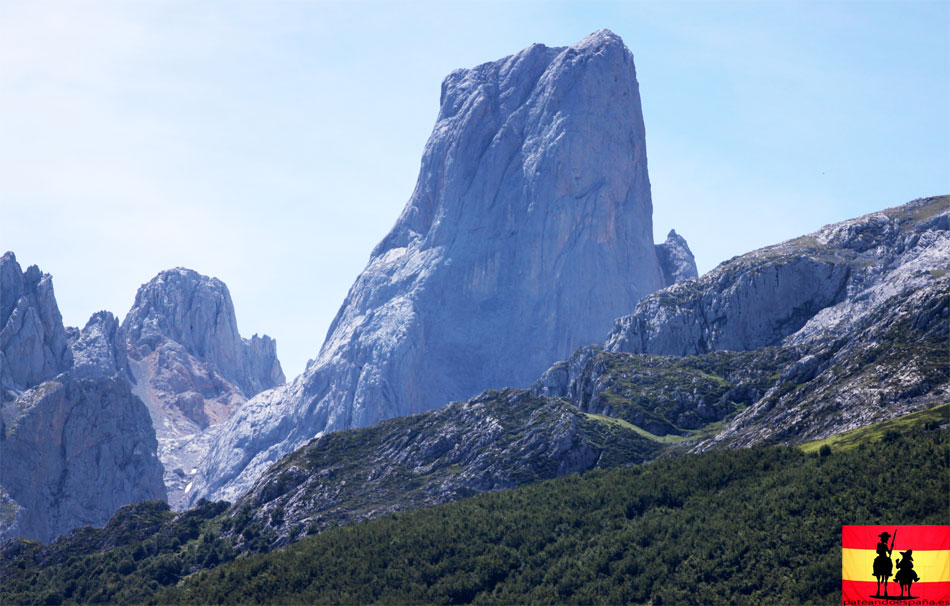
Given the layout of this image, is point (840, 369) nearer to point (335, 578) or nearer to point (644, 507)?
point (644, 507)

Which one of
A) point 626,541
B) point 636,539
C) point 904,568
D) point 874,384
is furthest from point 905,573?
point 874,384

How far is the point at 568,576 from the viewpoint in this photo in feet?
471

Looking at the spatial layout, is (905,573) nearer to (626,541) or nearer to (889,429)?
(626,541)

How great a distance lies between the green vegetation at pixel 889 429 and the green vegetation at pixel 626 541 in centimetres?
168

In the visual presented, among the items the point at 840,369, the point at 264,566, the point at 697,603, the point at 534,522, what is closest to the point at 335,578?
the point at 264,566

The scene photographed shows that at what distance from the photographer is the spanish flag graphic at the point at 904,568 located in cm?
7875

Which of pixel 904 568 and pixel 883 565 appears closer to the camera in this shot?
pixel 904 568

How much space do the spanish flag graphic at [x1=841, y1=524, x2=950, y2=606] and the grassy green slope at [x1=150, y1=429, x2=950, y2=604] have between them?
2894 cm

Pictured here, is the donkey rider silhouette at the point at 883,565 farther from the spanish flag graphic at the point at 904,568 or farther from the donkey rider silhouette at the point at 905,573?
the donkey rider silhouette at the point at 905,573

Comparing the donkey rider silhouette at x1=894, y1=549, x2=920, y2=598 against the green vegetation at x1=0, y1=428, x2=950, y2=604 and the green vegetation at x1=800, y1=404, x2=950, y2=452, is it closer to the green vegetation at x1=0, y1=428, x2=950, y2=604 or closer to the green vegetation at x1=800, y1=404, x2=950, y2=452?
the green vegetation at x1=0, y1=428, x2=950, y2=604

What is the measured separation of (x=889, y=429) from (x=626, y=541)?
39773mm

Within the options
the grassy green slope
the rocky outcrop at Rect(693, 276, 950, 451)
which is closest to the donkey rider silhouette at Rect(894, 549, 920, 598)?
the grassy green slope

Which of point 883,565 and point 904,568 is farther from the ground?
point 883,565

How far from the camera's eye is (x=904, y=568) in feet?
260
